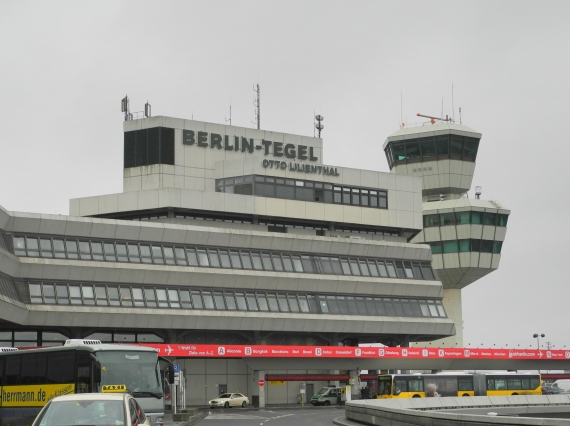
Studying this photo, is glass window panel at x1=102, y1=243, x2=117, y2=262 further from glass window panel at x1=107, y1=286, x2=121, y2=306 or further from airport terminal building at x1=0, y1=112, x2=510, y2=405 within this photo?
glass window panel at x1=107, y1=286, x2=121, y2=306

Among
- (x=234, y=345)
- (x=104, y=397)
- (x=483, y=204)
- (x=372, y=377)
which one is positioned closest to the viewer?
(x=104, y=397)

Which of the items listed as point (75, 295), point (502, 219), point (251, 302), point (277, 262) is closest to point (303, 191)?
point (277, 262)

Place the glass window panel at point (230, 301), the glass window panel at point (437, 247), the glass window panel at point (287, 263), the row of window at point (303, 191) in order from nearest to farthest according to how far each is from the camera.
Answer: the glass window panel at point (230, 301) < the glass window panel at point (287, 263) < the row of window at point (303, 191) < the glass window panel at point (437, 247)

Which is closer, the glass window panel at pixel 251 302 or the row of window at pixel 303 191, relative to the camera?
the glass window panel at pixel 251 302

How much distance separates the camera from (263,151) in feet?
272

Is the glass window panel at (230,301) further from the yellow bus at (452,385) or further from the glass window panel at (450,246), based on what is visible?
the glass window panel at (450,246)

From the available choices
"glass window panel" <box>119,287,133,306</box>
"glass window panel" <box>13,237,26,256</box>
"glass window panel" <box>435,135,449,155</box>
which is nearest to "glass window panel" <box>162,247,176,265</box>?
"glass window panel" <box>119,287,133,306</box>

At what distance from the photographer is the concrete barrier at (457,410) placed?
30.6 metres

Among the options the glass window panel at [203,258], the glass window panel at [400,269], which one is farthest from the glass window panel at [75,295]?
the glass window panel at [400,269]

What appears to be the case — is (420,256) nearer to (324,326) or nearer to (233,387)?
(324,326)

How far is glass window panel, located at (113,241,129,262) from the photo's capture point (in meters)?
71.6

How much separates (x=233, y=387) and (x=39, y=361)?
4633 centimetres

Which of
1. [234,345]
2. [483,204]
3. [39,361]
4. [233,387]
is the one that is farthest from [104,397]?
[483,204]

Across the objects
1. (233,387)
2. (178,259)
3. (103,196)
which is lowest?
(233,387)
